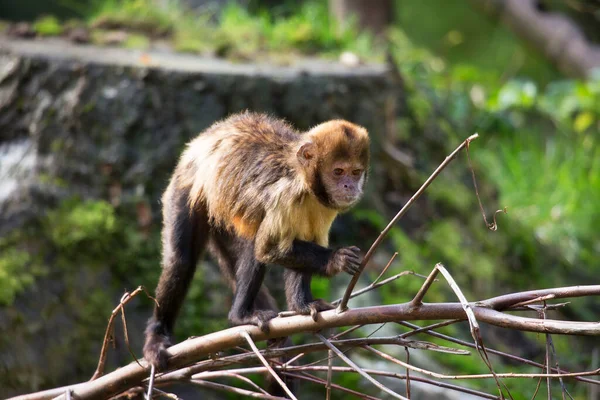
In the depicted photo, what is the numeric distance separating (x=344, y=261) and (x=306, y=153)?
61cm

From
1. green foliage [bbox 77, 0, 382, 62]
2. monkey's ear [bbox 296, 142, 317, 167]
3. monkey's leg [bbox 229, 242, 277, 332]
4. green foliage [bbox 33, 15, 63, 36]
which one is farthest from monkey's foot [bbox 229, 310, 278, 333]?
green foliage [bbox 33, 15, 63, 36]

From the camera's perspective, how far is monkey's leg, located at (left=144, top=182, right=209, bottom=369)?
3979 millimetres

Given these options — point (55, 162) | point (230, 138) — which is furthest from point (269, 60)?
point (230, 138)

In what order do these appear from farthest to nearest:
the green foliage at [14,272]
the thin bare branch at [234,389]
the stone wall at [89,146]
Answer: the stone wall at [89,146] → the green foliage at [14,272] → the thin bare branch at [234,389]

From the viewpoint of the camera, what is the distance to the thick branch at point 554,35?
1144cm

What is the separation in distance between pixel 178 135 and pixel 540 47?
26.2 feet

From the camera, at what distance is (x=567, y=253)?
8.53 metres

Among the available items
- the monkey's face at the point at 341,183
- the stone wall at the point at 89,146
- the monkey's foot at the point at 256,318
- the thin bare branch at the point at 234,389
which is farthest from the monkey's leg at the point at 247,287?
the stone wall at the point at 89,146

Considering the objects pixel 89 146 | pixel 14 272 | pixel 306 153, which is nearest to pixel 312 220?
pixel 306 153

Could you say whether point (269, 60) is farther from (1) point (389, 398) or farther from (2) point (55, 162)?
(1) point (389, 398)

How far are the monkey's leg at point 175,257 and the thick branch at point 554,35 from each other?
354 inches

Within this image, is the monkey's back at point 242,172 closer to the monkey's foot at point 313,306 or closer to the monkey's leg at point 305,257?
the monkey's leg at point 305,257

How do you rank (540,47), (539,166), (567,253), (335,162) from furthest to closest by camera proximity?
(540,47), (539,166), (567,253), (335,162)

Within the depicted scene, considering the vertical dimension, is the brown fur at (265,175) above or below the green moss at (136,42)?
below
